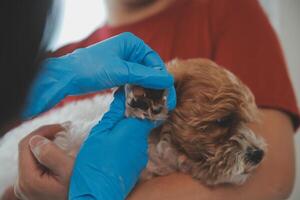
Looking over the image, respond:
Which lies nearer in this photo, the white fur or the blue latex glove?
the blue latex glove

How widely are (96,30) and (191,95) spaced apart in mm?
480

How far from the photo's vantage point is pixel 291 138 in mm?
1108

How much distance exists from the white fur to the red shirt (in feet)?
0.56

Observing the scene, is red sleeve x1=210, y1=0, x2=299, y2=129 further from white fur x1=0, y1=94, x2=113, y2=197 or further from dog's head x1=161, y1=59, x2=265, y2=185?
white fur x1=0, y1=94, x2=113, y2=197

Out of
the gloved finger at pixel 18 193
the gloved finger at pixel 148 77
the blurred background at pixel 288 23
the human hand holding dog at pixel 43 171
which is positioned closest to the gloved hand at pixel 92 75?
the gloved finger at pixel 148 77

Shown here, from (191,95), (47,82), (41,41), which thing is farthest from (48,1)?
(191,95)

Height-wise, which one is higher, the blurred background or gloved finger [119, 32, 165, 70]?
gloved finger [119, 32, 165, 70]

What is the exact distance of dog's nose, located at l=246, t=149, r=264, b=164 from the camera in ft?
3.17

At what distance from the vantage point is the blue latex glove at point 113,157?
2.84 ft

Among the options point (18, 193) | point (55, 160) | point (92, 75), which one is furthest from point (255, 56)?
point (18, 193)

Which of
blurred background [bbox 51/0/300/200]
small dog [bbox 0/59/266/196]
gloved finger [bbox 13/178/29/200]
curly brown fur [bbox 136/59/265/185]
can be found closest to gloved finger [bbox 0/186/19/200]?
gloved finger [bbox 13/178/29/200]

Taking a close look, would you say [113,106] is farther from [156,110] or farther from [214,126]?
[214,126]

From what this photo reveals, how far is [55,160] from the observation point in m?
0.91

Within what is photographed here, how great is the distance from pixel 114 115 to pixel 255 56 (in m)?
0.39
